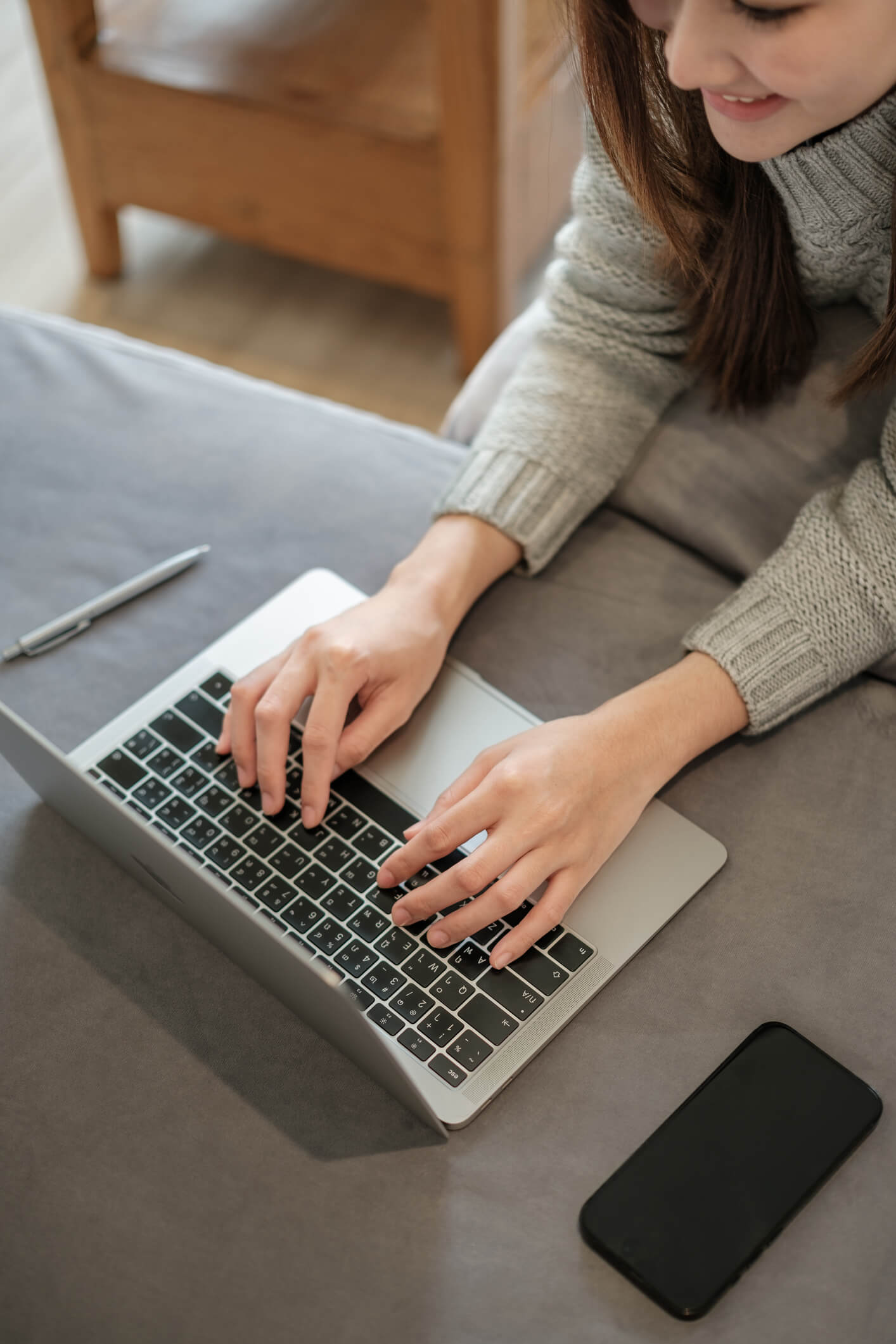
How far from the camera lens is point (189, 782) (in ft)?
2.55

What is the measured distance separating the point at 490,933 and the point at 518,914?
0.07 feet

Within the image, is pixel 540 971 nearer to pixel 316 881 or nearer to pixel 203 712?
pixel 316 881

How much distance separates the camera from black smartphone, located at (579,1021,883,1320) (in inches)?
22.9

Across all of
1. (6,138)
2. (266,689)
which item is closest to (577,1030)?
(266,689)

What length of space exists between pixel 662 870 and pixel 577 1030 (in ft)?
0.37

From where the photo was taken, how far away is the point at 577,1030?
0.67m

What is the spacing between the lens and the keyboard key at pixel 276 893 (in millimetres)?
714

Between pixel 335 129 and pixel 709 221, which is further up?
pixel 709 221

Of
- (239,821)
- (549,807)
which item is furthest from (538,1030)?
(239,821)

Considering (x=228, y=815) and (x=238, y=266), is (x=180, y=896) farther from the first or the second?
(x=238, y=266)

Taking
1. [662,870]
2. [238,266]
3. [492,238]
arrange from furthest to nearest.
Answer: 1. [238,266]
2. [492,238]
3. [662,870]

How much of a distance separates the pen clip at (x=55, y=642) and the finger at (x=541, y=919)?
1.27ft

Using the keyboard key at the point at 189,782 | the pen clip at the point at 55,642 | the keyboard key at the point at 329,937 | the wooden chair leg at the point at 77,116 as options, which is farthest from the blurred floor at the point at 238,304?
→ the keyboard key at the point at 329,937

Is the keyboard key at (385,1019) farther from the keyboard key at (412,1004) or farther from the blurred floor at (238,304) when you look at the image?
the blurred floor at (238,304)
